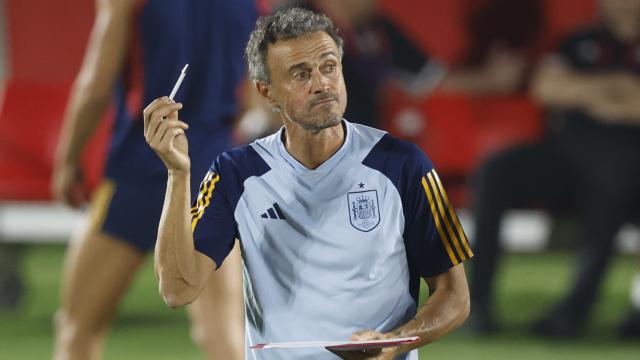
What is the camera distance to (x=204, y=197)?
299cm

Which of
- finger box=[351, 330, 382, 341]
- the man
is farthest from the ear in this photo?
finger box=[351, 330, 382, 341]

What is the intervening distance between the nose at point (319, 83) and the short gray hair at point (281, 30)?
0.09 meters

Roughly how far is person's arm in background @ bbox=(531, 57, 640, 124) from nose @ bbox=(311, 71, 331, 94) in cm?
423

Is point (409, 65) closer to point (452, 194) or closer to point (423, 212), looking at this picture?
point (452, 194)

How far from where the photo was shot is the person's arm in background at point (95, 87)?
398 cm

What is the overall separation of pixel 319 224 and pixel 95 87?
1.34m

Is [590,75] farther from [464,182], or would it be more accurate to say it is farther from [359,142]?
[359,142]

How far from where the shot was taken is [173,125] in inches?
109

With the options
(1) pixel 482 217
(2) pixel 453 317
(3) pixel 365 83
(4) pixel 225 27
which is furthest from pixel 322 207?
(3) pixel 365 83

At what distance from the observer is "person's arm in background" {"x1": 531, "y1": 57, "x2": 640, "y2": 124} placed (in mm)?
6859

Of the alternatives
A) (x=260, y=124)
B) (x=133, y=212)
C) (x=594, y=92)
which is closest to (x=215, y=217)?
(x=133, y=212)

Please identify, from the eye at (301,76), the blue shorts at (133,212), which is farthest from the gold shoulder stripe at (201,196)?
the blue shorts at (133,212)

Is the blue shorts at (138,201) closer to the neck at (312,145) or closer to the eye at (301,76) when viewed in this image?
the neck at (312,145)

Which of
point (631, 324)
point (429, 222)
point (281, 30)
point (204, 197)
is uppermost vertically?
point (281, 30)
